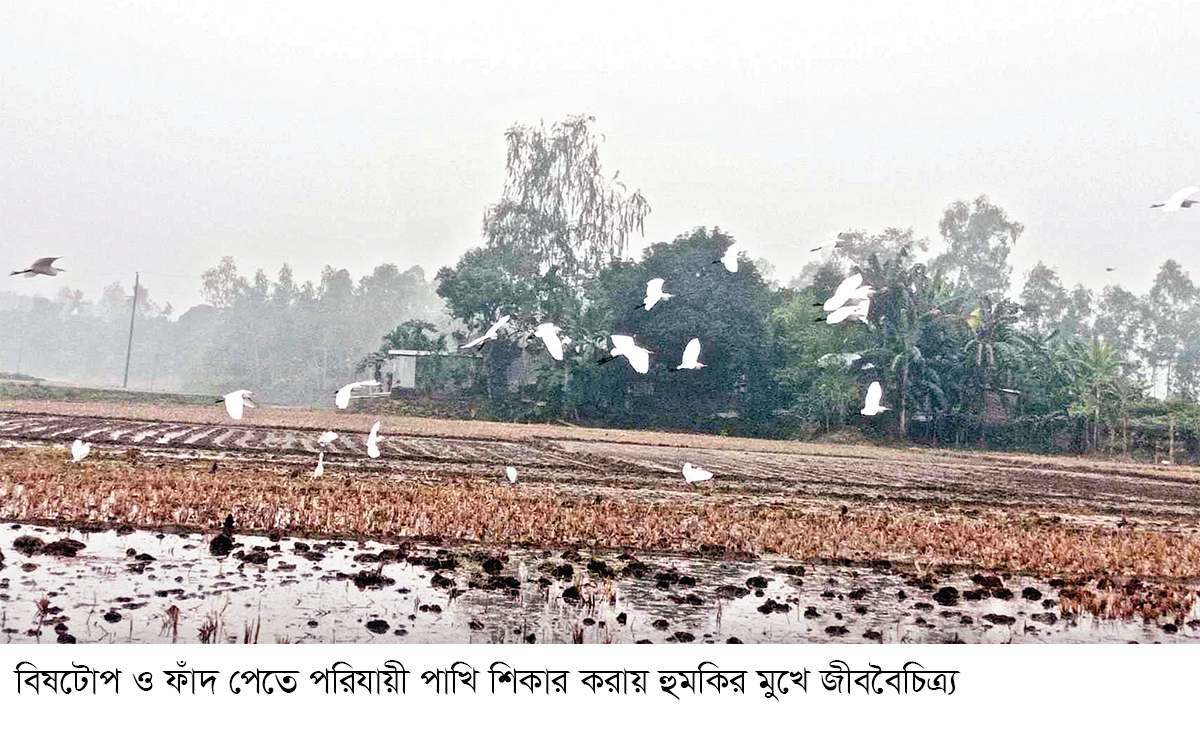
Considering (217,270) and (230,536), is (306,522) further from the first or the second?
(217,270)

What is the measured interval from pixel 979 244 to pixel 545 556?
41.5m

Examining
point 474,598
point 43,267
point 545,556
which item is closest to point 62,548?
point 43,267

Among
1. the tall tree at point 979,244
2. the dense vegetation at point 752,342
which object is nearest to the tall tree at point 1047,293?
the tall tree at point 979,244

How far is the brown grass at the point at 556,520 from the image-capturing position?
23.9 ft

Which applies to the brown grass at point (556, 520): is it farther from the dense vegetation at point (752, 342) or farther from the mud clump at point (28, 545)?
the dense vegetation at point (752, 342)

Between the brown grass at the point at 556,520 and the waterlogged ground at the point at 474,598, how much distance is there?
614 millimetres

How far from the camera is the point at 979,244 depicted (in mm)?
43969

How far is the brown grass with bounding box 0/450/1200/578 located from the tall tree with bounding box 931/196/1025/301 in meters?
35.6

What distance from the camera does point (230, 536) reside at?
6.48 meters

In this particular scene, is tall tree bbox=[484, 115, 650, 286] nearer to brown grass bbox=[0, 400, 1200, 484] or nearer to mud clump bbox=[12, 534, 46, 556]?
brown grass bbox=[0, 400, 1200, 484]

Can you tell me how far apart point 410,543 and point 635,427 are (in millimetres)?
22686

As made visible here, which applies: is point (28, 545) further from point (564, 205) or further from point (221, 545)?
point (564, 205)

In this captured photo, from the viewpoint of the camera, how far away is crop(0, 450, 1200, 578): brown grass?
287 inches
